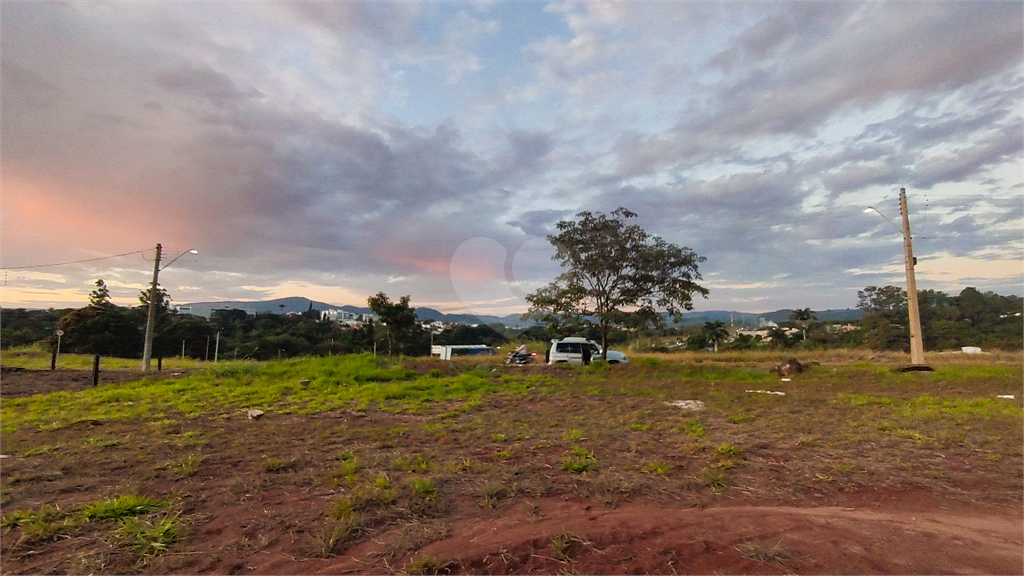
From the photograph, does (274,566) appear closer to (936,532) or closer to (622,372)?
(936,532)

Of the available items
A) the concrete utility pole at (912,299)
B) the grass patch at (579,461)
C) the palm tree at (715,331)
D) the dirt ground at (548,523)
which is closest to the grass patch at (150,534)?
the dirt ground at (548,523)

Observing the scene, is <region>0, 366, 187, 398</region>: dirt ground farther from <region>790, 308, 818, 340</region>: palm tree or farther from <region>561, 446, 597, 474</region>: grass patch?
<region>790, 308, 818, 340</region>: palm tree

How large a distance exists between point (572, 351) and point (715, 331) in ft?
117

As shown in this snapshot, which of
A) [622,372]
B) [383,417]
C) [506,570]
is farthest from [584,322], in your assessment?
[506,570]

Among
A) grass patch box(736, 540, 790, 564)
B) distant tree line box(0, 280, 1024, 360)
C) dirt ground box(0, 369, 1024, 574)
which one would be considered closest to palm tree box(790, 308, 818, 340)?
distant tree line box(0, 280, 1024, 360)

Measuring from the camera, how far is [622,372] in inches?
652

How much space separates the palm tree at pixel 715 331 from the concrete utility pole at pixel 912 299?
33728 mm

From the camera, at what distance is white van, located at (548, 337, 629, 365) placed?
20.8m

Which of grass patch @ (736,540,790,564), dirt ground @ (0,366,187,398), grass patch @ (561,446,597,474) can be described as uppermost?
grass patch @ (736,540,790,564)

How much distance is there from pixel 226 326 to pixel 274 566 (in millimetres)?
49358

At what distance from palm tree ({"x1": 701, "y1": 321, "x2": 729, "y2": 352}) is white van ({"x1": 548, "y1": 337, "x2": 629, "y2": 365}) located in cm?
3327

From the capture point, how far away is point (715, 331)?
50906 mm

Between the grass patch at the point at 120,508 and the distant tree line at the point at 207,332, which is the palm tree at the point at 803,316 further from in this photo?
the grass patch at the point at 120,508

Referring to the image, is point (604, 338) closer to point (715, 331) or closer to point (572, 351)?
point (572, 351)
